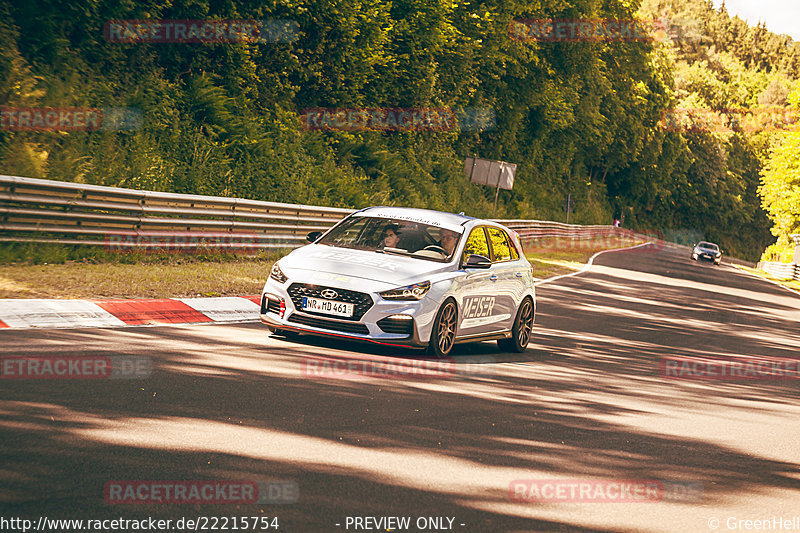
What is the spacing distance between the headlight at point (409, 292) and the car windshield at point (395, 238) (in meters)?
0.85

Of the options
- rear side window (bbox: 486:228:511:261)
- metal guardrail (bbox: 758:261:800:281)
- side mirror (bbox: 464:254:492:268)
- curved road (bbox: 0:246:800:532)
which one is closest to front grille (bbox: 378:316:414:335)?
curved road (bbox: 0:246:800:532)

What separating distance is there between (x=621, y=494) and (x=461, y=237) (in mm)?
5757

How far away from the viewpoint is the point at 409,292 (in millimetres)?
10195

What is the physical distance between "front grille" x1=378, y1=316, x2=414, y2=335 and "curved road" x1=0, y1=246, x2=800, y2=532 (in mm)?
347

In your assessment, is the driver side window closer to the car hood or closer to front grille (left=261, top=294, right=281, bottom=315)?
the car hood

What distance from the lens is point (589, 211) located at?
77.6 metres

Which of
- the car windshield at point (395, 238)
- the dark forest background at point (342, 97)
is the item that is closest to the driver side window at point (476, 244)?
the car windshield at point (395, 238)

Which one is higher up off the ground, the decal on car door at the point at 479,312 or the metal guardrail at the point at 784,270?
the decal on car door at the point at 479,312

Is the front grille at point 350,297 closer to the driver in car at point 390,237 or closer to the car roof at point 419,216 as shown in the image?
the driver in car at point 390,237

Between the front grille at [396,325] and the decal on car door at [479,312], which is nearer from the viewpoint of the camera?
the front grille at [396,325]

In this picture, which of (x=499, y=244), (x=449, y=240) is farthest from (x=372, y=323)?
(x=499, y=244)

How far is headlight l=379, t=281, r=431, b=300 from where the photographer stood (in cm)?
1009

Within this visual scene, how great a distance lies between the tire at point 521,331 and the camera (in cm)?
1255

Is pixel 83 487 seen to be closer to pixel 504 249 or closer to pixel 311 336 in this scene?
pixel 311 336
